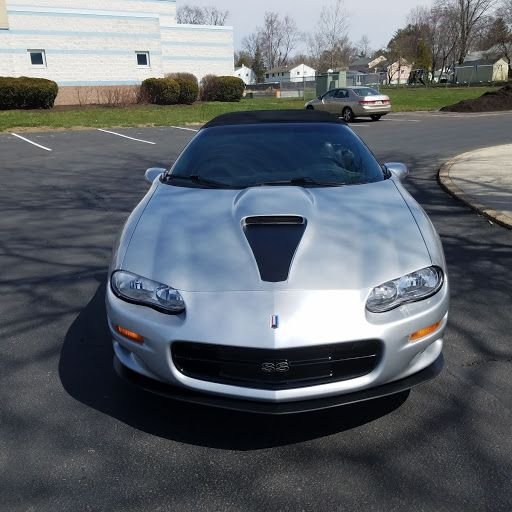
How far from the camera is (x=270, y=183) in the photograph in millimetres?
3648

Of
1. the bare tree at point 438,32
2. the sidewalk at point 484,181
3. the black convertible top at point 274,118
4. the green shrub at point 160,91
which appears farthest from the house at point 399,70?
the black convertible top at point 274,118

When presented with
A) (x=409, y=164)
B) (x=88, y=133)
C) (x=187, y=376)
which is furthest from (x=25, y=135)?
(x=187, y=376)

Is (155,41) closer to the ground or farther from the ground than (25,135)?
farther from the ground

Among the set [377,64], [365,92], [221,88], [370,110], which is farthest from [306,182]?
[377,64]

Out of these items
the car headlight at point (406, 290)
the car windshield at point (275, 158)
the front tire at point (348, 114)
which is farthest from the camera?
the front tire at point (348, 114)

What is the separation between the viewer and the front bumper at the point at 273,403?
2.37 m

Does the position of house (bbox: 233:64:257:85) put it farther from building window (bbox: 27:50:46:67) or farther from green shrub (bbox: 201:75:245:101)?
building window (bbox: 27:50:46:67)

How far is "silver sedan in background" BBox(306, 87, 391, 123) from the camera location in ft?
72.8

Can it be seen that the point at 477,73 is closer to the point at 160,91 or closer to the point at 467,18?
the point at 467,18

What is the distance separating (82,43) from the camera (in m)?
29.5

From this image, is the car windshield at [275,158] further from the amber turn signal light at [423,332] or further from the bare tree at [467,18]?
the bare tree at [467,18]

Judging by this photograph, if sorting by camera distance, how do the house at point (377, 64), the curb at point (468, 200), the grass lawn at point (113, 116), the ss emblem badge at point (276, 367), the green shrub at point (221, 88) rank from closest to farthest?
the ss emblem badge at point (276, 367) < the curb at point (468, 200) < the grass lawn at point (113, 116) < the green shrub at point (221, 88) < the house at point (377, 64)

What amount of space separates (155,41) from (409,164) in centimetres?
2513

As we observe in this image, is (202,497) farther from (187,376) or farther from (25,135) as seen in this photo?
(25,135)
